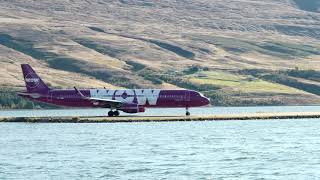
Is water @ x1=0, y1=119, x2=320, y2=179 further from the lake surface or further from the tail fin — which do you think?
the tail fin

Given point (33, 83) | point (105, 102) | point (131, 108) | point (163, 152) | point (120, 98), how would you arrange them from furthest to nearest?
point (33, 83) → point (120, 98) → point (105, 102) → point (131, 108) → point (163, 152)

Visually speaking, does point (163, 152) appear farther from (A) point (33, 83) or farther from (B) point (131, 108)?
(A) point (33, 83)

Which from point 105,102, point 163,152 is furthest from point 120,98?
point 163,152

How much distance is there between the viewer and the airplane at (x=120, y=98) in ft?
→ 483

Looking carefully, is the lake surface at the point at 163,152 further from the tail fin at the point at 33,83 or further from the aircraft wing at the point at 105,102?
the tail fin at the point at 33,83

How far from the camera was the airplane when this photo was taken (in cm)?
14712

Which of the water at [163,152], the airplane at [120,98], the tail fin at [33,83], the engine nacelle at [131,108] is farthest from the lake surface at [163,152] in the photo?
the tail fin at [33,83]

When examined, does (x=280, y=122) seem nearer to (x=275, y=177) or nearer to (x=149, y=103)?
(x=149, y=103)

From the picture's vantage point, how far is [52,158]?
79.8 metres

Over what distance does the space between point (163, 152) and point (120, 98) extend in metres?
65.9

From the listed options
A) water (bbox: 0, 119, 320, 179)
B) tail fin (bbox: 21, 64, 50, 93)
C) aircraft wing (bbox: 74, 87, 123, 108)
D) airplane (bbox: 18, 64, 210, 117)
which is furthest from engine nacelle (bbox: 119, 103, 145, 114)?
water (bbox: 0, 119, 320, 179)

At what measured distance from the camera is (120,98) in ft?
487

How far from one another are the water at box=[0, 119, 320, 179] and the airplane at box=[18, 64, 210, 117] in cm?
1929

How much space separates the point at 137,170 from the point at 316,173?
13.7 metres
